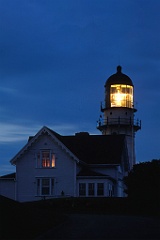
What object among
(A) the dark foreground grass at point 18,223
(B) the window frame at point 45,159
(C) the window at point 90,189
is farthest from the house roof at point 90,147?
(A) the dark foreground grass at point 18,223

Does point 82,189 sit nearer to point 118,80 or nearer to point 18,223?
point 118,80

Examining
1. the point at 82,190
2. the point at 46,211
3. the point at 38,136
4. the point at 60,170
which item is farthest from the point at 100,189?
the point at 46,211

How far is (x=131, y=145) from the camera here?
6656cm

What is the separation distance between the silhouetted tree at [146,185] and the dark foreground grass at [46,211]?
0.30 meters

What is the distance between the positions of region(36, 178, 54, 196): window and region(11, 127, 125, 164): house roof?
3.26 meters

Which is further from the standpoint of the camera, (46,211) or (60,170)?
(60,170)

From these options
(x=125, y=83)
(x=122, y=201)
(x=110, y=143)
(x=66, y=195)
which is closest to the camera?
(x=122, y=201)

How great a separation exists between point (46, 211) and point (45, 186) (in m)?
22.0

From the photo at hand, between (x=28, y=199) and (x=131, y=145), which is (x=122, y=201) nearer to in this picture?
(x=28, y=199)

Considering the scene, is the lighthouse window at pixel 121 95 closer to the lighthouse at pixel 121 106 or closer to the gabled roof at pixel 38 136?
the lighthouse at pixel 121 106

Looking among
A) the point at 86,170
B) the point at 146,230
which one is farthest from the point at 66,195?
the point at 146,230

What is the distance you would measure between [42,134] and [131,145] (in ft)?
56.9

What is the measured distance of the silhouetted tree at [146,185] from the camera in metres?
39.5

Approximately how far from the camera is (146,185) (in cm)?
3991
